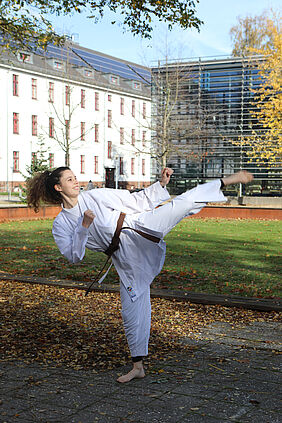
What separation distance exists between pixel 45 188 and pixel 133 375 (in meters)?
1.71

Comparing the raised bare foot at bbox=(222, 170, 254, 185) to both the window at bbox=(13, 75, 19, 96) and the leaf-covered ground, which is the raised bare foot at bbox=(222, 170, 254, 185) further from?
the window at bbox=(13, 75, 19, 96)

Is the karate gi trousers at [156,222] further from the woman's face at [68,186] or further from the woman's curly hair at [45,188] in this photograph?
the woman's curly hair at [45,188]

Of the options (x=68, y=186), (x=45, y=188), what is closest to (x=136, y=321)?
(x=68, y=186)

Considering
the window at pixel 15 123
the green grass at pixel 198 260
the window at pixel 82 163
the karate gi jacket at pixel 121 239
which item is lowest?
the green grass at pixel 198 260

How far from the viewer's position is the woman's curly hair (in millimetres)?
4613

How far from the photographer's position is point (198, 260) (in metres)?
11.5

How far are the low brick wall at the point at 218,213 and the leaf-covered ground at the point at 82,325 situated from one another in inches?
597

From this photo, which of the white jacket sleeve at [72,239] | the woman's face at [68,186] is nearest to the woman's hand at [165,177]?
the woman's face at [68,186]

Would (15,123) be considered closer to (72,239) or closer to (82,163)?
(82,163)

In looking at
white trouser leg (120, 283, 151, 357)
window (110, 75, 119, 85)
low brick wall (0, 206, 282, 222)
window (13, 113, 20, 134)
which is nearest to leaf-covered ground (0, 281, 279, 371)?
white trouser leg (120, 283, 151, 357)

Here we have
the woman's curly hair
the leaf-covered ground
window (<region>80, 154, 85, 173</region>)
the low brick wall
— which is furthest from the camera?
window (<region>80, 154, 85, 173</region>)

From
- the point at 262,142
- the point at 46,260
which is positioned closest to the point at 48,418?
the point at 46,260

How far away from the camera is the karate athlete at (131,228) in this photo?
4367 millimetres

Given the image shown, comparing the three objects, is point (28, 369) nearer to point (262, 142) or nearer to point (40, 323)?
point (40, 323)
